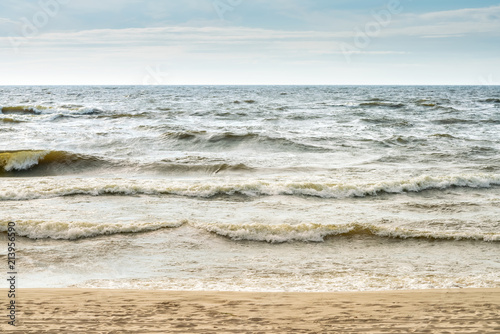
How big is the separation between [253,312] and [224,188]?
6548 mm

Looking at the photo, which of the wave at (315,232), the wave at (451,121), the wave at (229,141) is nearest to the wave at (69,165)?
the wave at (229,141)

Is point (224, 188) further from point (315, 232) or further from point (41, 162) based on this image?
point (41, 162)

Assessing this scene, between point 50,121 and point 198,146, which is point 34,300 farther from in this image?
point 50,121

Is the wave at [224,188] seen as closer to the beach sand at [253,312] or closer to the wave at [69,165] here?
the wave at [69,165]

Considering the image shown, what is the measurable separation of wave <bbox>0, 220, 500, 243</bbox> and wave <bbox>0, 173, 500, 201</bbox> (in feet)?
8.25

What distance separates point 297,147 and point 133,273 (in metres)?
13.7

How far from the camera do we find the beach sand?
14.4 ft

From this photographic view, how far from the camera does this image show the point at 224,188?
36.8 feet

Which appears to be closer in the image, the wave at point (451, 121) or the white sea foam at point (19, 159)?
the white sea foam at point (19, 159)

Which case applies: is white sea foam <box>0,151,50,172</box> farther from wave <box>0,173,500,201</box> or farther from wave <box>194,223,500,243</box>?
wave <box>194,223,500,243</box>

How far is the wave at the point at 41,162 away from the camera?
15.3 metres

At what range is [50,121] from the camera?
31281 mm

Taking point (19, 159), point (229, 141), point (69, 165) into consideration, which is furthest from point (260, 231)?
point (229, 141)

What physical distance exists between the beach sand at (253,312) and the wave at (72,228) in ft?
8.20
